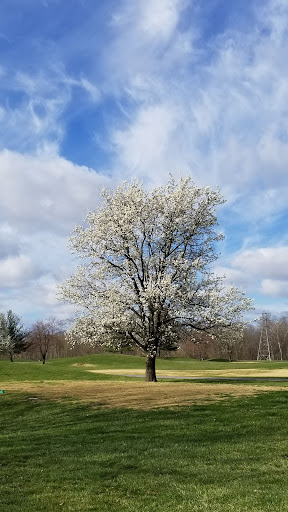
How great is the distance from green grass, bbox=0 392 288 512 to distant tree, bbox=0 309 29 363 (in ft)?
244

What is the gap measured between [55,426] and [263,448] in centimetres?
873

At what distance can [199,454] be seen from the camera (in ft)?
36.1

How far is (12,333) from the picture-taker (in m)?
91.9

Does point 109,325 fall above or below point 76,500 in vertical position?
above

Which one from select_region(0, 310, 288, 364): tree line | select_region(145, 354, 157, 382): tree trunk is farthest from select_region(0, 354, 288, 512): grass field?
select_region(0, 310, 288, 364): tree line

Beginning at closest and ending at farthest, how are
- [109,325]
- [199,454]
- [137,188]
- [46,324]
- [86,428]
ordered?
[199,454]
[86,428]
[109,325]
[137,188]
[46,324]

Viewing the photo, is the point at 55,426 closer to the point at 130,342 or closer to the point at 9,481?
the point at 9,481

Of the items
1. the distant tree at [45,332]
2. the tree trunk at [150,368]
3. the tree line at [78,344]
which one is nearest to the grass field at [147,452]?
the tree trunk at [150,368]

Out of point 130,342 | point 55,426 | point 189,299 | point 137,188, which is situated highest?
point 137,188

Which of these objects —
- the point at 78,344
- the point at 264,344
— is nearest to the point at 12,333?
the point at 78,344

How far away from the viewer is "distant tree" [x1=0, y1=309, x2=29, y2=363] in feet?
292

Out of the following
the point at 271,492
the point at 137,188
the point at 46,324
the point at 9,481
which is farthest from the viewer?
the point at 46,324

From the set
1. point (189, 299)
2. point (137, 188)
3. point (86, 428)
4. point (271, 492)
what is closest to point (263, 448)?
point (271, 492)

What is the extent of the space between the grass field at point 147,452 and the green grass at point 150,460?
2 cm
